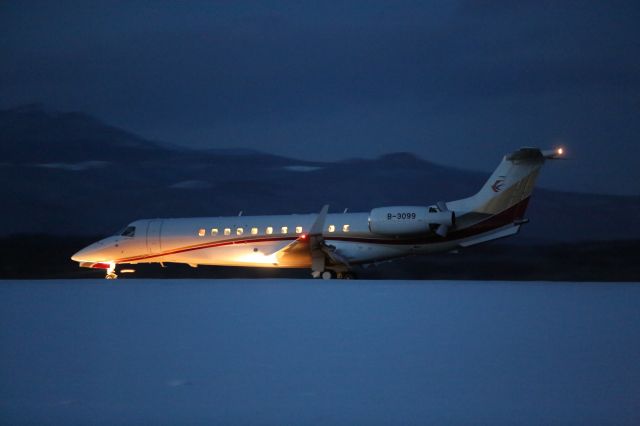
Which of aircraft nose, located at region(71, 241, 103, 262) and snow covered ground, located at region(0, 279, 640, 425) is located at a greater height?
aircraft nose, located at region(71, 241, 103, 262)

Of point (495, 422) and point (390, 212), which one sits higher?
point (390, 212)

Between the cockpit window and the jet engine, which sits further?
the cockpit window

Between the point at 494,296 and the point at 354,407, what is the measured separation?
232 inches

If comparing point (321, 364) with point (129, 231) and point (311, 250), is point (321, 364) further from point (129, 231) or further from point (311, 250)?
point (129, 231)

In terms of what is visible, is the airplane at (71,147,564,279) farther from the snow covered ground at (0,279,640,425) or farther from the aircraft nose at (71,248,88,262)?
the snow covered ground at (0,279,640,425)

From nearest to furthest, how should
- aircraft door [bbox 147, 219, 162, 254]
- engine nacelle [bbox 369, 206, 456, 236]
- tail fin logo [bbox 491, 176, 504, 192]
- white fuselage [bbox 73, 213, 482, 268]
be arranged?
1. engine nacelle [bbox 369, 206, 456, 236]
2. tail fin logo [bbox 491, 176, 504, 192]
3. white fuselage [bbox 73, 213, 482, 268]
4. aircraft door [bbox 147, 219, 162, 254]

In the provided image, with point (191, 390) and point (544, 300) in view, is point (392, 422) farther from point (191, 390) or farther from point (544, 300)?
point (544, 300)

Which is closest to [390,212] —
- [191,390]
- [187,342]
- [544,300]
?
[544,300]

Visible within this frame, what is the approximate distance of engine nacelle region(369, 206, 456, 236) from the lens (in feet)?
68.3

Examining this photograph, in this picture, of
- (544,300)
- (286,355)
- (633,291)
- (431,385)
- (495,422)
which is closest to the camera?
(495,422)

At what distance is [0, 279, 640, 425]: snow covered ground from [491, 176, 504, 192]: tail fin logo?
526 inches

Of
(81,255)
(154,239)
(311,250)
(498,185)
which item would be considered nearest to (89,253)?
(81,255)

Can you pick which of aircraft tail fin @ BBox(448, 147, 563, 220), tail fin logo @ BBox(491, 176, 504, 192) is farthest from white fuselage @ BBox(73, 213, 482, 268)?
tail fin logo @ BBox(491, 176, 504, 192)

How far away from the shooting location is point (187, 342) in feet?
19.7
